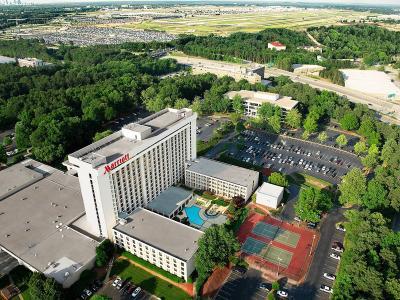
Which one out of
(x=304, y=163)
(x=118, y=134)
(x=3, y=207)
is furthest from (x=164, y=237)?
(x=304, y=163)

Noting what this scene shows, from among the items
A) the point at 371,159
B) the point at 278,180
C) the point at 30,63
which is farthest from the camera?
the point at 30,63

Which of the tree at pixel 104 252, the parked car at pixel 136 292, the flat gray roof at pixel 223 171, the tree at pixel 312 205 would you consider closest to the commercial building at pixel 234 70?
the flat gray roof at pixel 223 171

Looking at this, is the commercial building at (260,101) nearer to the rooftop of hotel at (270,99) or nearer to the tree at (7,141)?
the rooftop of hotel at (270,99)

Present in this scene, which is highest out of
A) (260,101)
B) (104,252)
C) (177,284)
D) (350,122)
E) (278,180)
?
(260,101)

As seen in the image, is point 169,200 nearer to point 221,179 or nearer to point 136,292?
point 221,179

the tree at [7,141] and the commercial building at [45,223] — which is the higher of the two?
the commercial building at [45,223]

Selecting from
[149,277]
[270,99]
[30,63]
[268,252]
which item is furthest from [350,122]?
[30,63]
